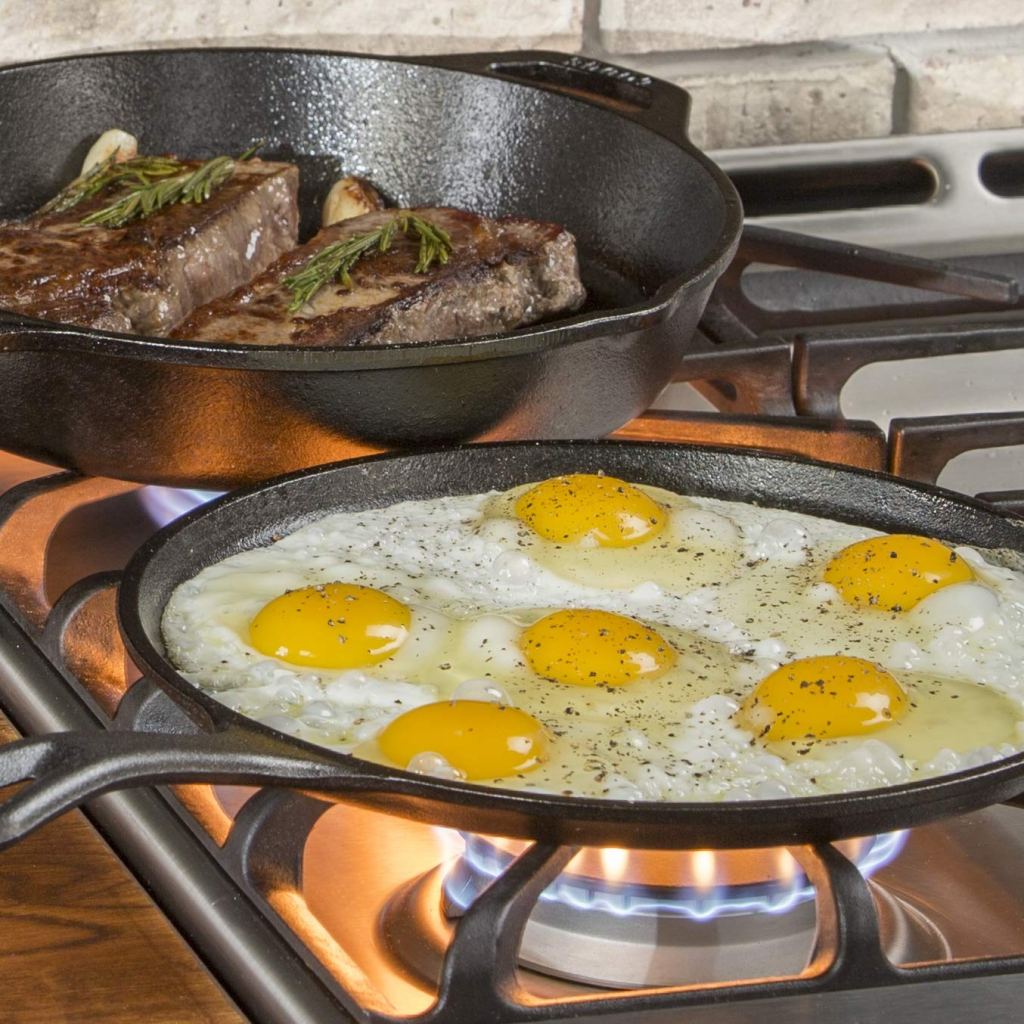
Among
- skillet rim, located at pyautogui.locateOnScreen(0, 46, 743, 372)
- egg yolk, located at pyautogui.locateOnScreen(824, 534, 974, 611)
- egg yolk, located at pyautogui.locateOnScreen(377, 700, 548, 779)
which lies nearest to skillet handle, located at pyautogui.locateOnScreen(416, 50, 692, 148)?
skillet rim, located at pyautogui.locateOnScreen(0, 46, 743, 372)

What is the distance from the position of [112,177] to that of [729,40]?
1031 millimetres

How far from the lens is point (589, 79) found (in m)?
2.05

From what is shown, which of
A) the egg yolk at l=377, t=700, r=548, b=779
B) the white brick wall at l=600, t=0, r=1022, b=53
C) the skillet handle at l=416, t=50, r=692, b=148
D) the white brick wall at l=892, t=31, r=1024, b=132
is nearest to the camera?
the egg yolk at l=377, t=700, r=548, b=779

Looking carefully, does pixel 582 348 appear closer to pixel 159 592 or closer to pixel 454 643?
pixel 454 643

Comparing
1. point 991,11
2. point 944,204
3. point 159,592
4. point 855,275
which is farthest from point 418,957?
point 991,11

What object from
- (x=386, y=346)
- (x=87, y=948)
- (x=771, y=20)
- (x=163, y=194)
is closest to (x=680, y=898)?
(x=87, y=948)

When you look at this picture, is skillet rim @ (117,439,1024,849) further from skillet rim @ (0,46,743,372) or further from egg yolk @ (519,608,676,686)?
skillet rim @ (0,46,743,372)

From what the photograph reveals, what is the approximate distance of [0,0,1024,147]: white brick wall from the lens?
2.24m

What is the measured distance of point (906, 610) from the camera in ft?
4.24

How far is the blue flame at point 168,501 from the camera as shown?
1.66 metres

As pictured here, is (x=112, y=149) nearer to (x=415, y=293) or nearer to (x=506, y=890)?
(x=415, y=293)

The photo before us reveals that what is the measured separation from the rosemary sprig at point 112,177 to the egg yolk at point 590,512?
77 cm

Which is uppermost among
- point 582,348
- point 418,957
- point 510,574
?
point 582,348

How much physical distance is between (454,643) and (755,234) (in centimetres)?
108
